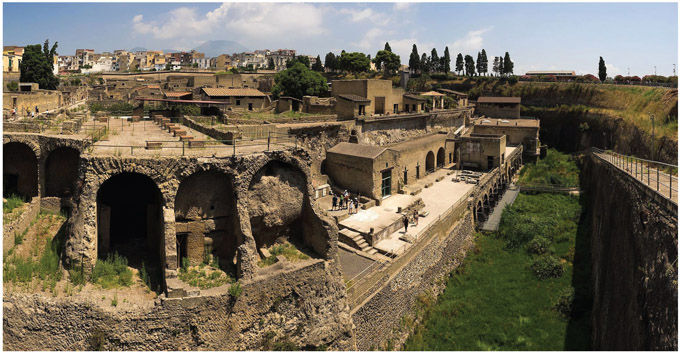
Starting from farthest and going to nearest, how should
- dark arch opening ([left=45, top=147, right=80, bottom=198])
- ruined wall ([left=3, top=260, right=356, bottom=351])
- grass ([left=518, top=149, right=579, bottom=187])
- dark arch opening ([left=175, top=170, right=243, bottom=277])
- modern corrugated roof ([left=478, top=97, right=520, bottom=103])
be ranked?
modern corrugated roof ([left=478, top=97, right=520, bottom=103]) < grass ([left=518, top=149, right=579, bottom=187]) < dark arch opening ([left=45, top=147, right=80, bottom=198]) < dark arch opening ([left=175, top=170, right=243, bottom=277]) < ruined wall ([left=3, top=260, right=356, bottom=351])

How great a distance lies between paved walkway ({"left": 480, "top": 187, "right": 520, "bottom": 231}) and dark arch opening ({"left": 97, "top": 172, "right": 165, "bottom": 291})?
832 inches

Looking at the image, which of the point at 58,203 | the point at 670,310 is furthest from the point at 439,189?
the point at 58,203

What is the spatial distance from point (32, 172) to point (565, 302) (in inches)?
905

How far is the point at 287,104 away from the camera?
38.2 metres

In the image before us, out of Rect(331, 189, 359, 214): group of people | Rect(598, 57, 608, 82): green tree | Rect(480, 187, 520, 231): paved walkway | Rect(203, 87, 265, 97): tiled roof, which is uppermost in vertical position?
Rect(598, 57, 608, 82): green tree

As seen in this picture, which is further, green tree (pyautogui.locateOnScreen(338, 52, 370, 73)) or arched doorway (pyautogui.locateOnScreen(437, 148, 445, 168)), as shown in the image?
green tree (pyautogui.locateOnScreen(338, 52, 370, 73))

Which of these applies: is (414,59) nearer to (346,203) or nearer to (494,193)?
(494,193)

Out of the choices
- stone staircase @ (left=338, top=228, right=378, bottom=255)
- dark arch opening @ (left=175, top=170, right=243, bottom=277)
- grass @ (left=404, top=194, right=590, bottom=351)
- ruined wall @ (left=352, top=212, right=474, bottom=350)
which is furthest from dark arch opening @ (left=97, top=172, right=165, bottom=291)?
grass @ (left=404, top=194, right=590, bottom=351)

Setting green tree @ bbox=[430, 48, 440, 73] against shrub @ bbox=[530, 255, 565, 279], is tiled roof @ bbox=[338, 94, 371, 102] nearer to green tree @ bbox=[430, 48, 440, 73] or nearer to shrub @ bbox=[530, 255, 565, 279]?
shrub @ bbox=[530, 255, 565, 279]

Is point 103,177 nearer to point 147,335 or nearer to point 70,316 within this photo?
point 70,316

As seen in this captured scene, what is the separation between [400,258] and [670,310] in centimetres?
1033

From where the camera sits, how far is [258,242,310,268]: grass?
47.9 ft

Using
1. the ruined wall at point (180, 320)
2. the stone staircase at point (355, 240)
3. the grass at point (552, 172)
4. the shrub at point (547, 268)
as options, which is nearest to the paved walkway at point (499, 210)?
the grass at point (552, 172)

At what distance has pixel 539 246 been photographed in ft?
80.2
